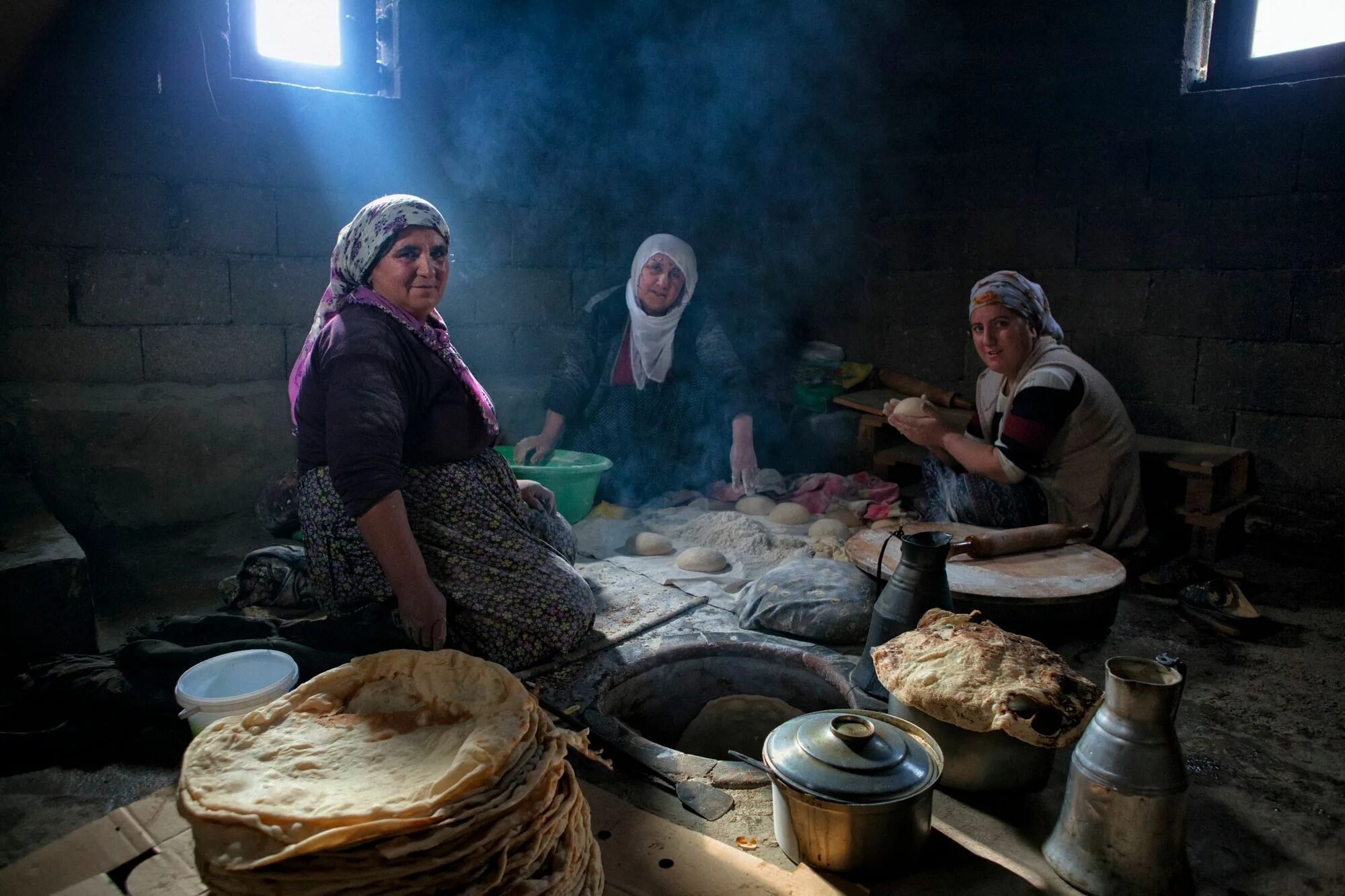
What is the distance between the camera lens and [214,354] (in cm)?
464

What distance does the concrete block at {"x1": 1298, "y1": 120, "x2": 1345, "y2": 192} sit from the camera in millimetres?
4145

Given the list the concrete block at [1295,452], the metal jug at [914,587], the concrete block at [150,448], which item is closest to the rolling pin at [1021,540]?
the metal jug at [914,587]

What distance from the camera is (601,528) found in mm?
4496

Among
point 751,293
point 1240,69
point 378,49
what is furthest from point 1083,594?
point 378,49

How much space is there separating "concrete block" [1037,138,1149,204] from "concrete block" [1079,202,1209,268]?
0.29 ft

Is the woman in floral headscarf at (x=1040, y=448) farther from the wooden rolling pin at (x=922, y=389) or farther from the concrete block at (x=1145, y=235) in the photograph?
the wooden rolling pin at (x=922, y=389)

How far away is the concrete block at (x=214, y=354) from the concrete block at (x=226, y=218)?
1.42 feet

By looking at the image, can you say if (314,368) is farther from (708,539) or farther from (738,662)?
(708,539)

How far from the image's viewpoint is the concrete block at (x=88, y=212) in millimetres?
4062

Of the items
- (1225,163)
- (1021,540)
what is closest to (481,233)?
(1021,540)

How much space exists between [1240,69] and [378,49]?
187 inches

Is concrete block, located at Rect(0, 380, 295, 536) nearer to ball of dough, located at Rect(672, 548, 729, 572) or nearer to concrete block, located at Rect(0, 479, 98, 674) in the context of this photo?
concrete block, located at Rect(0, 479, 98, 674)

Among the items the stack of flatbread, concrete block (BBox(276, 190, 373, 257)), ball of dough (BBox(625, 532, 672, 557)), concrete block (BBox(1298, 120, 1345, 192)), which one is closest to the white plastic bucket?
the stack of flatbread

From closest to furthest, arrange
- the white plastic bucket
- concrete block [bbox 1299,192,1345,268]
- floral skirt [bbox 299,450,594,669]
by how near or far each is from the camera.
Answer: the white plastic bucket
floral skirt [bbox 299,450,594,669]
concrete block [bbox 1299,192,1345,268]
